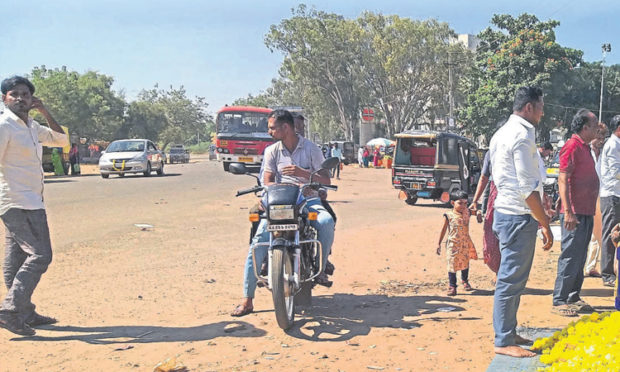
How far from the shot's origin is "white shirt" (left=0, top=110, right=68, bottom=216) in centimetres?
461

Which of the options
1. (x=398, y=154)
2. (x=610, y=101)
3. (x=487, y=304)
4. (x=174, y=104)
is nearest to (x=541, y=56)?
(x=610, y=101)

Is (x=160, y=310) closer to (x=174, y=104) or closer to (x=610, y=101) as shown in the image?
(x=610, y=101)

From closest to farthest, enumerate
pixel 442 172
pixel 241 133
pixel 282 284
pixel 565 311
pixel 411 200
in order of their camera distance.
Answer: pixel 282 284 < pixel 565 311 < pixel 442 172 < pixel 411 200 < pixel 241 133

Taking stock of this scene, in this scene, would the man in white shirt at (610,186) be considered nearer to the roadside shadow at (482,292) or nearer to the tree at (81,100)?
the roadside shadow at (482,292)

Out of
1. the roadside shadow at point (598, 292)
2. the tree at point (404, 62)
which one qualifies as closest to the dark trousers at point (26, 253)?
the roadside shadow at point (598, 292)

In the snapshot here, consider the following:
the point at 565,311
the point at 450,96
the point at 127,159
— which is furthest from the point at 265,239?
the point at 450,96

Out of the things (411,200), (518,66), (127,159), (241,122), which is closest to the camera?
(411,200)

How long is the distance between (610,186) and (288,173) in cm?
351

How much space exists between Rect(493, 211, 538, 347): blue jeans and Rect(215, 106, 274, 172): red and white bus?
22.9m

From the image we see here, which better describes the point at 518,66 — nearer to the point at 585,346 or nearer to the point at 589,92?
the point at 589,92

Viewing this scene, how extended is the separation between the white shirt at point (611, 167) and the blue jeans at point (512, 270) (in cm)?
267

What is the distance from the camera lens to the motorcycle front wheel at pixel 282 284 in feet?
15.0

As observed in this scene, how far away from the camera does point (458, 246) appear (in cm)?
629

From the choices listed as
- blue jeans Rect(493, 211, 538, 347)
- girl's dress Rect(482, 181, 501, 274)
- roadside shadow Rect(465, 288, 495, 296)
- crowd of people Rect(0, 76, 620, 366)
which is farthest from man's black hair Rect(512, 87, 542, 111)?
roadside shadow Rect(465, 288, 495, 296)
